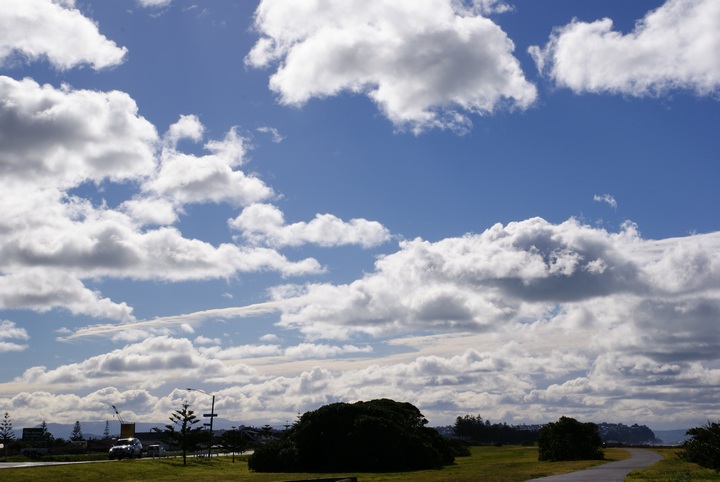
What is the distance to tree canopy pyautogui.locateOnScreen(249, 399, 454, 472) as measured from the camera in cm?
6712

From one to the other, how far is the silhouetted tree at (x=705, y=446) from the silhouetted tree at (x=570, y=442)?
2184 cm

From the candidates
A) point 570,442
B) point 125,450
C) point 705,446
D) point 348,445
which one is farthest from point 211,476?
point 570,442

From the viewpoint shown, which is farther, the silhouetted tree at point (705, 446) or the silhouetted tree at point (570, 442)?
the silhouetted tree at point (570, 442)

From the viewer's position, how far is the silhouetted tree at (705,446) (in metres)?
38.9

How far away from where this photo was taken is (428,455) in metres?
69.2

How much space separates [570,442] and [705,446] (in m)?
34.9

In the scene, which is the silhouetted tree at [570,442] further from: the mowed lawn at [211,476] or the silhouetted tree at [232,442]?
the silhouetted tree at [232,442]

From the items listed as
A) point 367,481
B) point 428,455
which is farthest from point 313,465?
point 367,481

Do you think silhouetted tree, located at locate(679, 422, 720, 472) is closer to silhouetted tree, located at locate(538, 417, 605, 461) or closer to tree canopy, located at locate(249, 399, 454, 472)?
silhouetted tree, located at locate(538, 417, 605, 461)

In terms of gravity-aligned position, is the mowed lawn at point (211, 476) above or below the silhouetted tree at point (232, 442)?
below

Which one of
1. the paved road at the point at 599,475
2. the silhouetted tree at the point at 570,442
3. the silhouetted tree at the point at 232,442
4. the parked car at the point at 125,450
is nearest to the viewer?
the paved road at the point at 599,475

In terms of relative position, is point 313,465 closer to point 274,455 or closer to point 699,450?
point 274,455

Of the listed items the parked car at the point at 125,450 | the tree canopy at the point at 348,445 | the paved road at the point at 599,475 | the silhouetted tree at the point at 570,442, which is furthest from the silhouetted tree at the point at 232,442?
the paved road at the point at 599,475

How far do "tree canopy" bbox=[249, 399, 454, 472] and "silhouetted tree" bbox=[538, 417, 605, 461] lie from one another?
11.9 metres
